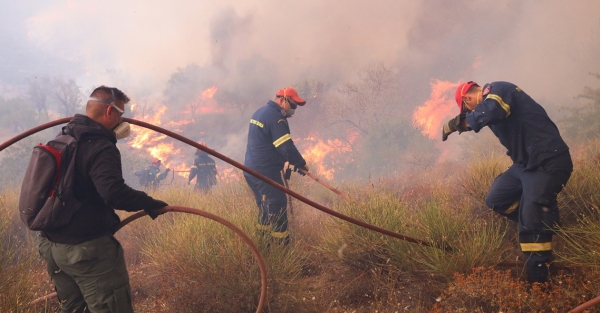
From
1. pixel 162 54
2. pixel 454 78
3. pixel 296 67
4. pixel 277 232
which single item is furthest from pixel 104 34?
pixel 277 232

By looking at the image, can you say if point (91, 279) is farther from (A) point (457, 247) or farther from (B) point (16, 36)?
(B) point (16, 36)

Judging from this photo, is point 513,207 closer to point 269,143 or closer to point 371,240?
point 371,240

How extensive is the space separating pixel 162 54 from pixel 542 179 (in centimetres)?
6850

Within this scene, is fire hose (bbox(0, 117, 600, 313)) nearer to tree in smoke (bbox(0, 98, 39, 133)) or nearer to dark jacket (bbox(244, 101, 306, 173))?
dark jacket (bbox(244, 101, 306, 173))

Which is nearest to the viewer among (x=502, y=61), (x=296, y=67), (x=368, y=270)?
(x=368, y=270)

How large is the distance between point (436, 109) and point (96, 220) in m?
23.7

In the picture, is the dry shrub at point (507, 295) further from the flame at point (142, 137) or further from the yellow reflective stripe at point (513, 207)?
→ the flame at point (142, 137)

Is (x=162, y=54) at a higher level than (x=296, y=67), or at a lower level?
higher

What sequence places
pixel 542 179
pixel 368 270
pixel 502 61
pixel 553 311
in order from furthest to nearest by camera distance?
pixel 502 61 < pixel 368 270 < pixel 542 179 < pixel 553 311

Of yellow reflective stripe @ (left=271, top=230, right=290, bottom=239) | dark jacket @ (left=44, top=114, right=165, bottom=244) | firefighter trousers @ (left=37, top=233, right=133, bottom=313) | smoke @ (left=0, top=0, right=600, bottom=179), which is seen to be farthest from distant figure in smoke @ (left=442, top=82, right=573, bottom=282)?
smoke @ (left=0, top=0, right=600, bottom=179)

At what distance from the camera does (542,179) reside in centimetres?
294

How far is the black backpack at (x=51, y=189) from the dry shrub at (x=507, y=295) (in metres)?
2.53

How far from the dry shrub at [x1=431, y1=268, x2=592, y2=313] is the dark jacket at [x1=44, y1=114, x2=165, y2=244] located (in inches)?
88.5

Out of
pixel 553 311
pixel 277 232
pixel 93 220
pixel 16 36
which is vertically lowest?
pixel 553 311
